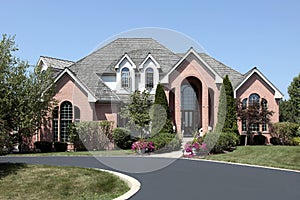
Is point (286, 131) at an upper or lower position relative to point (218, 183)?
upper

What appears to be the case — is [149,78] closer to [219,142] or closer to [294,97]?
[219,142]

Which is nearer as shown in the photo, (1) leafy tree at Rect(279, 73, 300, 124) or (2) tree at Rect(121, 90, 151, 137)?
(2) tree at Rect(121, 90, 151, 137)

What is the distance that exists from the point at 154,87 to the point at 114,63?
16.8ft

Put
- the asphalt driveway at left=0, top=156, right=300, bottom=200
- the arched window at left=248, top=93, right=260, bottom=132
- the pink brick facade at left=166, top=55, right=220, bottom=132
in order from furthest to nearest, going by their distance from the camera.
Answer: the arched window at left=248, top=93, right=260, bottom=132
the pink brick facade at left=166, top=55, right=220, bottom=132
the asphalt driveway at left=0, top=156, right=300, bottom=200

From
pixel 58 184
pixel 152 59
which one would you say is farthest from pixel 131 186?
pixel 152 59

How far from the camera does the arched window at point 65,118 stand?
31047mm

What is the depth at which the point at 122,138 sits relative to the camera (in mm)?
29703

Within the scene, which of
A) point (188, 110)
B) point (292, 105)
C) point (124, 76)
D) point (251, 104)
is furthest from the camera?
point (292, 105)

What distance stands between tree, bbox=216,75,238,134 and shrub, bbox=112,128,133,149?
6892 millimetres

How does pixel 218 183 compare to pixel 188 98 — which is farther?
pixel 188 98

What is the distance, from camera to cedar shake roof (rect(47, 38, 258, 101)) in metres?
32.7

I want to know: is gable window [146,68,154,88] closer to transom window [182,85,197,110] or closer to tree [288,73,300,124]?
transom window [182,85,197,110]

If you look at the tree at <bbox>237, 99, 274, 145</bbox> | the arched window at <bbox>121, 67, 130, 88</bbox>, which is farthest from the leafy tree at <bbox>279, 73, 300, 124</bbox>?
the arched window at <bbox>121, 67, 130, 88</bbox>

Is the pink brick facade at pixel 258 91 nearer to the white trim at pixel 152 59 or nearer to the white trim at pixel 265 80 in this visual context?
the white trim at pixel 265 80
